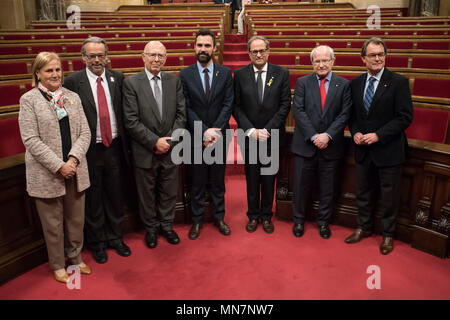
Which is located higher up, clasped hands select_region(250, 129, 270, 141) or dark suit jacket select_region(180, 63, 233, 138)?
dark suit jacket select_region(180, 63, 233, 138)

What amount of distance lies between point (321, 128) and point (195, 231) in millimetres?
875

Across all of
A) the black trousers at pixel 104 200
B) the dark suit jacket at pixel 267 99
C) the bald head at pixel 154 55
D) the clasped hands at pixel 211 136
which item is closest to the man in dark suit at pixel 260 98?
the dark suit jacket at pixel 267 99

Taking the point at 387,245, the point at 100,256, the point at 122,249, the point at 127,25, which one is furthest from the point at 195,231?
the point at 127,25

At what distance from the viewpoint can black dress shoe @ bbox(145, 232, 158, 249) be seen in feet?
6.17

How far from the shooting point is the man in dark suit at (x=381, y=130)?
5.49ft

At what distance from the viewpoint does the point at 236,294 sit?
1482mm

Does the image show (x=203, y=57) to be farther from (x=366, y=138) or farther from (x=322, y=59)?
(x=366, y=138)

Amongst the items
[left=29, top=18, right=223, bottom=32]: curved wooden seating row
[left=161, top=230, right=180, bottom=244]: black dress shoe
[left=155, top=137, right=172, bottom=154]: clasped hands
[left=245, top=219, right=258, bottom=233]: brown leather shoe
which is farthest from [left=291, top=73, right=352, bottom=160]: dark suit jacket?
[left=29, top=18, right=223, bottom=32]: curved wooden seating row

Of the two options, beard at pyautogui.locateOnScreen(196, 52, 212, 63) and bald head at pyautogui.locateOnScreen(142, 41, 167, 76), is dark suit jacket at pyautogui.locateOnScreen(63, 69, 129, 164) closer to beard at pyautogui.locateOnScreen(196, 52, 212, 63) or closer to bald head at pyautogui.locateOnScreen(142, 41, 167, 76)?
bald head at pyautogui.locateOnScreen(142, 41, 167, 76)

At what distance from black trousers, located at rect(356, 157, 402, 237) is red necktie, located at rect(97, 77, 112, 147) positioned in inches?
49.3

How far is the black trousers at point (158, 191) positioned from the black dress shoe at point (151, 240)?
21 mm

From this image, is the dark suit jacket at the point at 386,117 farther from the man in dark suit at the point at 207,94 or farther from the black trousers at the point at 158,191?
the black trousers at the point at 158,191
